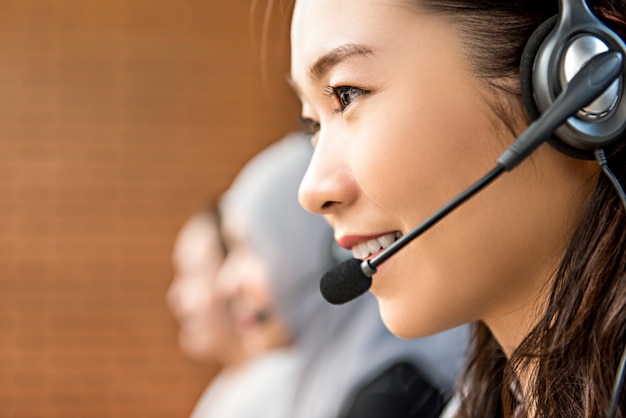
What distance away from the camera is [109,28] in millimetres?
3760

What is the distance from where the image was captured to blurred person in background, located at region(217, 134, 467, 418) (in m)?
1.81

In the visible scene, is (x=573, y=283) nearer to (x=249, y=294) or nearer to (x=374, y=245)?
(x=374, y=245)

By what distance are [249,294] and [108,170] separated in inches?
58.0

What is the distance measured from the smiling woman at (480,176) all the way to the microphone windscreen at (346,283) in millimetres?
46

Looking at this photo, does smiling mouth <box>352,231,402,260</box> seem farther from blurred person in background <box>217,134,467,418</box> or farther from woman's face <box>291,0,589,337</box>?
blurred person in background <box>217,134,467,418</box>

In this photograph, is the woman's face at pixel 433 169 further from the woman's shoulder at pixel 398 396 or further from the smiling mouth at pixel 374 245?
the woman's shoulder at pixel 398 396

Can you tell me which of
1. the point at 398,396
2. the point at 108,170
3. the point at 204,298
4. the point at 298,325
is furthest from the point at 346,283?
the point at 108,170

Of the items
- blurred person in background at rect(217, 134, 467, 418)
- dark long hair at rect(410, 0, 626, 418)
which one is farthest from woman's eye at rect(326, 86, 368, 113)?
blurred person in background at rect(217, 134, 467, 418)

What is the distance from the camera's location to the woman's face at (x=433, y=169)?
2.90 feet

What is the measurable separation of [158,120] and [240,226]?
143cm

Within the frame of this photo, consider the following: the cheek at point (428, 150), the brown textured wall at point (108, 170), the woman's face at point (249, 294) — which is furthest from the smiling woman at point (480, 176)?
the brown textured wall at point (108, 170)

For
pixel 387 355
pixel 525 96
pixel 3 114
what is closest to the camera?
pixel 525 96

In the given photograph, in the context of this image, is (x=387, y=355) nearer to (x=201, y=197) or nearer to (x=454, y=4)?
(x=454, y=4)

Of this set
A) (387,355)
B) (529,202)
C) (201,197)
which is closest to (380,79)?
(529,202)
